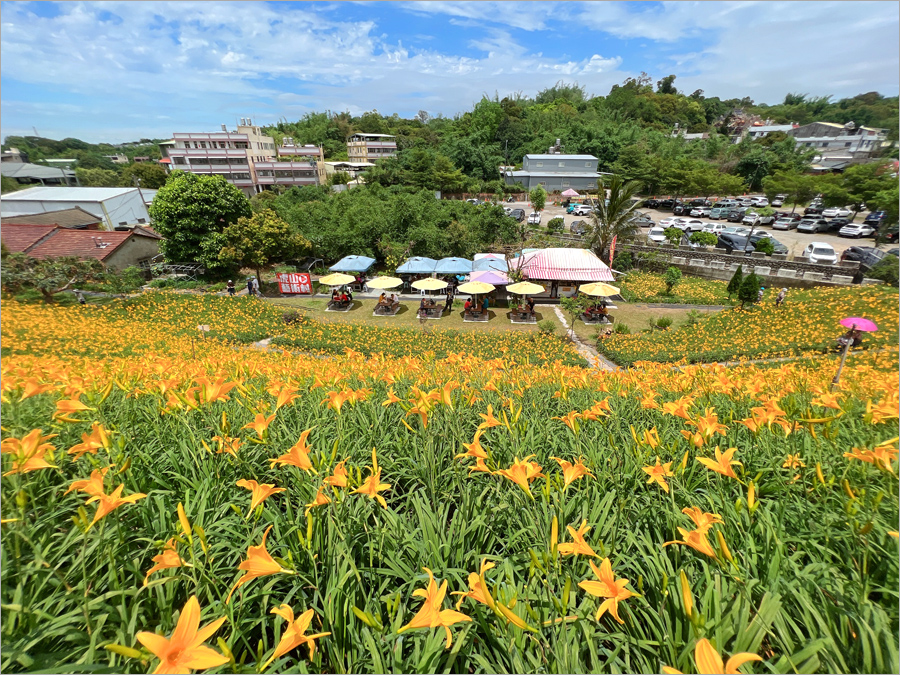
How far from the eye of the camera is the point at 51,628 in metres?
1.12

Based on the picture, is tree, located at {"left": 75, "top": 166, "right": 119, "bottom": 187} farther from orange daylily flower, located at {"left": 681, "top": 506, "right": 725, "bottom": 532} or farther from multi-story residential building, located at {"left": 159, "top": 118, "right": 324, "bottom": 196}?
orange daylily flower, located at {"left": 681, "top": 506, "right": 725, "bottom": 532}

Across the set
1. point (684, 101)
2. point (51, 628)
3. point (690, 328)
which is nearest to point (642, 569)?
point (51, 628)

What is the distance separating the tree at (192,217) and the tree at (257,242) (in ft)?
3.19

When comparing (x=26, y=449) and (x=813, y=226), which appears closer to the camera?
(x=26, y=449)

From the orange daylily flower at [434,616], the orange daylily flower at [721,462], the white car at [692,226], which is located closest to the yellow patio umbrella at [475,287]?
the orange daylily flower at [721,462]

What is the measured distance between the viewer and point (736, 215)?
2866 centimetres

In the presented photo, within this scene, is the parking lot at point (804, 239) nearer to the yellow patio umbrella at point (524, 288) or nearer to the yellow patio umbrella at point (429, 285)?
the yellow patio umbrella at point (524, 288)

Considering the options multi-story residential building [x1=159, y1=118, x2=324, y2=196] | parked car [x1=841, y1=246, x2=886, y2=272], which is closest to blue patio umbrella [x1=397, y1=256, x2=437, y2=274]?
parked car [x1=841, y1=246, x2=886, y2=272]

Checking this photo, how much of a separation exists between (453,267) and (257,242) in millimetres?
8635

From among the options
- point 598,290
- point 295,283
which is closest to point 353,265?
point 295,283

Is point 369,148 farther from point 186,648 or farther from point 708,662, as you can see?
point 708,662

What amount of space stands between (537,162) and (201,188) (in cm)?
3736

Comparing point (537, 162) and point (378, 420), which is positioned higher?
point (537, 162)

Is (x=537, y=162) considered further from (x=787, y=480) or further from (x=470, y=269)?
(x=787, y=480)
